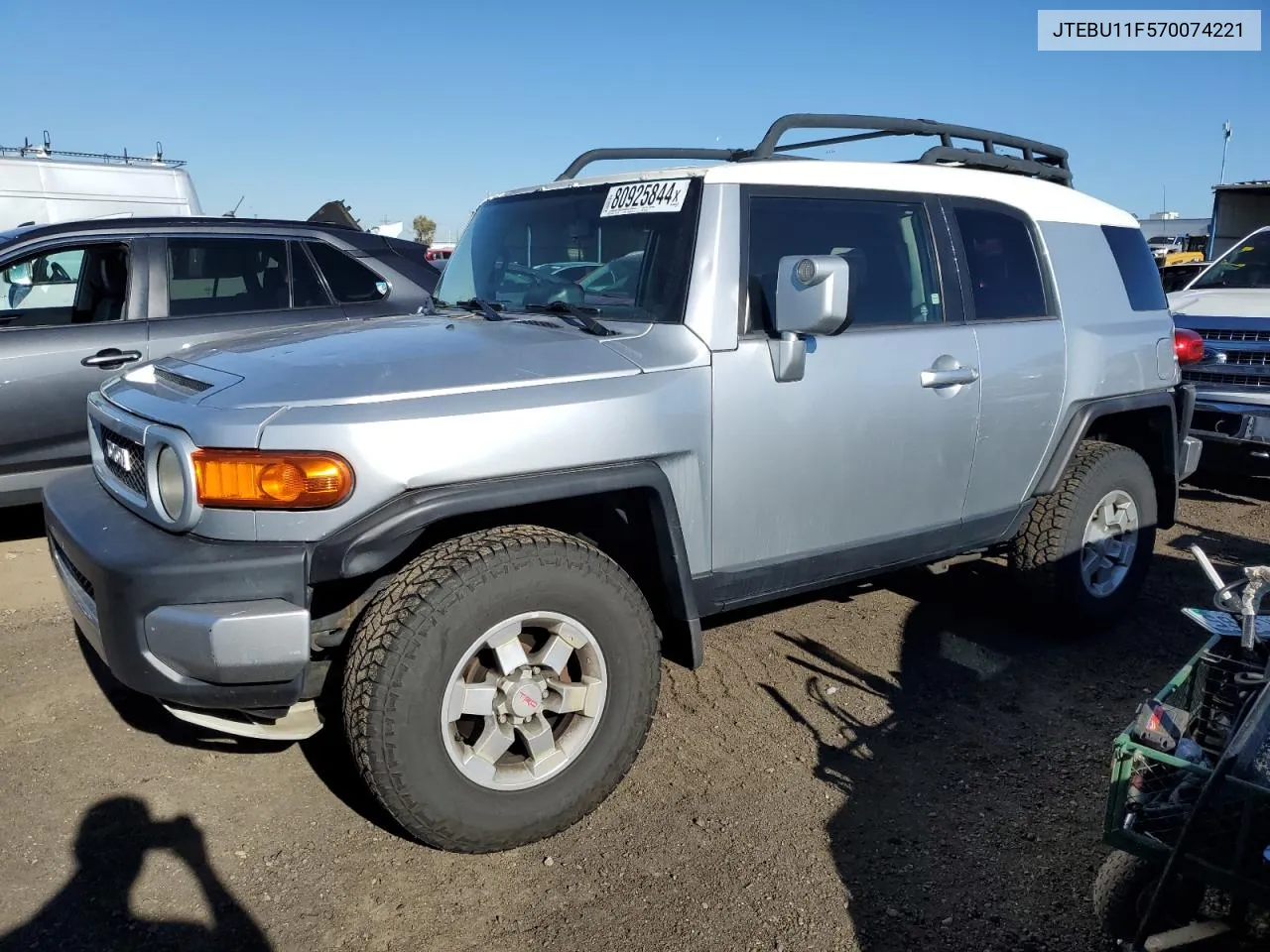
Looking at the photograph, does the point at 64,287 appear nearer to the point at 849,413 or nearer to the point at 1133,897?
the point at 849,413

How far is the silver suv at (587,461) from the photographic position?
2.38m

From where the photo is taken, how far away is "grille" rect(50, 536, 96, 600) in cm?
258

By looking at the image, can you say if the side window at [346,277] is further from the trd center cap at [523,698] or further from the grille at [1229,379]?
the grille at [1229,379]

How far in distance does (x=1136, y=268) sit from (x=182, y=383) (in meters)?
3.99

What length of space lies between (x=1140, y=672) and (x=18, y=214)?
37.6 ft

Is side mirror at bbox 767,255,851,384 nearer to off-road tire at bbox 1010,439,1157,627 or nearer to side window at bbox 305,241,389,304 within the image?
off-road tire at bbox 1010,439,1157,627

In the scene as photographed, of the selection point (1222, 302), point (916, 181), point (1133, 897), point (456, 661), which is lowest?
point (1133, 897)

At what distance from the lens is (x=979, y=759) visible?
10.7ft

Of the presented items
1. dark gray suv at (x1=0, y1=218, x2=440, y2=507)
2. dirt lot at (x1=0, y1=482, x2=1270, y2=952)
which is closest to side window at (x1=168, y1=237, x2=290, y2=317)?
dark gray suv at (x1=0, y1=218, x2=440, y2=507)

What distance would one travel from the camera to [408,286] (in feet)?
20.0

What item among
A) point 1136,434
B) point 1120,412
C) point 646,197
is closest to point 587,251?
point 646,197

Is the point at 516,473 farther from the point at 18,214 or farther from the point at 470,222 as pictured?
the point at 18,214

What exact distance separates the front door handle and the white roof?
2634 mm

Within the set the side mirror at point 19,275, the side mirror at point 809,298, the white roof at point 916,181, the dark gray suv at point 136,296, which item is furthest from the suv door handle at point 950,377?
the side mirror at point 19,275
